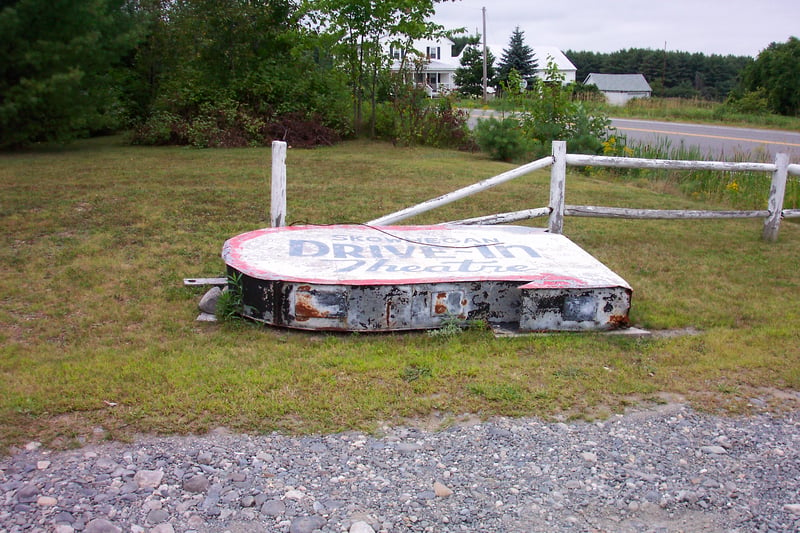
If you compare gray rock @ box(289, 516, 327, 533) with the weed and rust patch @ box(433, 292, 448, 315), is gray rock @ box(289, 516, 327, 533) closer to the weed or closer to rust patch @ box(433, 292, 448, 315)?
the weed

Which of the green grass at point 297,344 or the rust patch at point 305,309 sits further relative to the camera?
the rust patch at point 305,309

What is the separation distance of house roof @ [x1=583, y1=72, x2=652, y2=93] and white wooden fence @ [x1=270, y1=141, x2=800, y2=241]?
6291cm

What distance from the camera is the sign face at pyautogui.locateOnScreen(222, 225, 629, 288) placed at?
482 centimetres

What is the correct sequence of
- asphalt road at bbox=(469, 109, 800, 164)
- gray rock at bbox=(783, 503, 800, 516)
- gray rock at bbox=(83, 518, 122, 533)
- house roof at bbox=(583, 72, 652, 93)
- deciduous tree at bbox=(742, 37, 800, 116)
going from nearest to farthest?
gray rock at bbox=(83, 518, 122, 533), gray rock at bbox=(783, 503, 800, 516), asphalt road at bbox=(469, 109, 800, 164), deciduous tree at bbox=(742, 37, 800, 116), house roof at bbox=(583, 72, 652, 93)

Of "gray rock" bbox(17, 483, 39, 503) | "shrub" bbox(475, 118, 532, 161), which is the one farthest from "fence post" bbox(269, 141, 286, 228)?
"shrub" bbox(475, 118, 532, 161)

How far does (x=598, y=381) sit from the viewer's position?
13.7 feet

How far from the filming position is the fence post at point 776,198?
24.9 ft

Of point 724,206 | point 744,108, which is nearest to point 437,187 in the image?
point 724,206

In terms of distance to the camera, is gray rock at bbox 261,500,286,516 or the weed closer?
gray rock at bbox 261,500,286,516

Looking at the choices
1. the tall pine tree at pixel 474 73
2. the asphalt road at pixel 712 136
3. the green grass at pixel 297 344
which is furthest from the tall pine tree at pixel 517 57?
the green grass at pixel 297 344

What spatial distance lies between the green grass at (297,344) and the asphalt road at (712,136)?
9.68 meters

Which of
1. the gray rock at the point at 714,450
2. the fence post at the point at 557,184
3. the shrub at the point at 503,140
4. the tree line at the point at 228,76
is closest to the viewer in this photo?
the gray rock at the point at 714,450

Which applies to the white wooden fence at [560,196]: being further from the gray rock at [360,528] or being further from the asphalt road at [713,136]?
the asphalt road at [713,136]

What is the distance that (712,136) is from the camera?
21422mm
